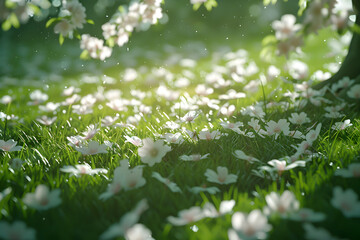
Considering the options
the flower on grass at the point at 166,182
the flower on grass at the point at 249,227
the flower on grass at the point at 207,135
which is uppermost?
the flower on grass at the point at 207,135

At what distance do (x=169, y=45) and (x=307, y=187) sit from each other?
258 inches

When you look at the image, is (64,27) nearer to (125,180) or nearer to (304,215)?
(125,180)

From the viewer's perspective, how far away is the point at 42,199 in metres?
0.90

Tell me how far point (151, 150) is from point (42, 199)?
0.44 meters

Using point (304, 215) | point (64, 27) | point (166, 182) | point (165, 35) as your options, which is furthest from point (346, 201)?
point (165, 35)

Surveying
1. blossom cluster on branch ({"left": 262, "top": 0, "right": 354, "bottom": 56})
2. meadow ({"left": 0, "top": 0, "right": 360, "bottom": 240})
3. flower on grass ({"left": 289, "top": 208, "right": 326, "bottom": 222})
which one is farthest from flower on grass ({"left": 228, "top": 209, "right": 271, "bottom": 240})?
blossom cluster on branch ({"left": 262, "top": 0, "right": 354, "bottom": 56})

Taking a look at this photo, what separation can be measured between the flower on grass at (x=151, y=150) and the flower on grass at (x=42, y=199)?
38 cm

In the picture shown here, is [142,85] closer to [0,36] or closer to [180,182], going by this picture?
[180,182]

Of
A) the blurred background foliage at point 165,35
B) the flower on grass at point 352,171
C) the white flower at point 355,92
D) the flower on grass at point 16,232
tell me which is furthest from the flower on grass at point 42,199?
the blurred background foliage at point 165,35

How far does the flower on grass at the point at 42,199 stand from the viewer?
0.89m

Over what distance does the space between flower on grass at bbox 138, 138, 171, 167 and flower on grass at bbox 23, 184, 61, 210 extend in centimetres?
38

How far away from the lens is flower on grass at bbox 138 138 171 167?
3.98 feet

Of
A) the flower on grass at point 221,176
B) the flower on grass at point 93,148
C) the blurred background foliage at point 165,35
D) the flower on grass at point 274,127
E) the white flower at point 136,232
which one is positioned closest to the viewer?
the white flower at point 136,232

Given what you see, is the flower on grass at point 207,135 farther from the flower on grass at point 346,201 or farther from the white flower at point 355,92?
the white flower at point 355,92
